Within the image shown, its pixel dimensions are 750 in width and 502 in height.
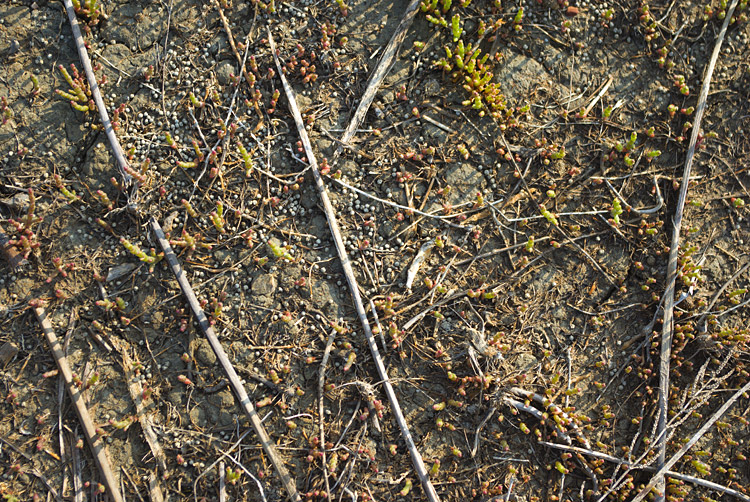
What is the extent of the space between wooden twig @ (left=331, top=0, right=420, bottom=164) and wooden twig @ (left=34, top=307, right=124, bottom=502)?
311 centimetres

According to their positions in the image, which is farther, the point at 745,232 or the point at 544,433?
the point at 745,232

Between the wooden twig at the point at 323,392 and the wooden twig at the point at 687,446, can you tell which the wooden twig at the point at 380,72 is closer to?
the wooden twig at the point at 323,392

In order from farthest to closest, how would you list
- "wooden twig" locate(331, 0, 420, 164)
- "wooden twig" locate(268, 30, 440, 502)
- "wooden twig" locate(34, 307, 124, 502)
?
"wooden twig" locate(331, 0, 420, 164) → "wooden twig" locate(268, 30, 440, 502) → "wooden twig" locate(34, 307, 124, 502)

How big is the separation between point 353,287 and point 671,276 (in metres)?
3.24

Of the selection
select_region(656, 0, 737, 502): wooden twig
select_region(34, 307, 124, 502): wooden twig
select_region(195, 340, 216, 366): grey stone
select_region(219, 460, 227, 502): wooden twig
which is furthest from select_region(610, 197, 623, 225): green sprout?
select_region(34, 307, 124, 502): wooden twig

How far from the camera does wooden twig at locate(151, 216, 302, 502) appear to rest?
4539 mm

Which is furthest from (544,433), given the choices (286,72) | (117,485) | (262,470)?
(286,72)

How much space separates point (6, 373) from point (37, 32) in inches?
131

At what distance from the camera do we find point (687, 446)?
15.9 ft

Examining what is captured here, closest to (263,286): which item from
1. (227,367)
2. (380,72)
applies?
(227,367)

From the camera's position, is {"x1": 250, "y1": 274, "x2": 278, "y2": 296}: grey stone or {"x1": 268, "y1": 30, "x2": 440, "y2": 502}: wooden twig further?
{"x1": 250, "y1": 274, "x2": 278, "y2": 296}: grey stone

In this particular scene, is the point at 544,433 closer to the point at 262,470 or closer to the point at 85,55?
the point at 262,470

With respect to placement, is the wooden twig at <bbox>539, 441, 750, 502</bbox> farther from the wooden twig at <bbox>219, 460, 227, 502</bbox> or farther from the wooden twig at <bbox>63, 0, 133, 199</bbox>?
the wooden twig at <bbox>63, 0, 133, 199</bbox>

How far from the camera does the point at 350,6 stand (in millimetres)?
5117
